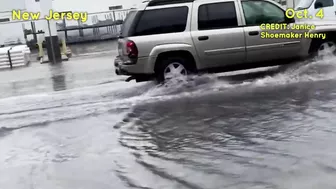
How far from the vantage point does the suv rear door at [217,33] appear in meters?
9.88

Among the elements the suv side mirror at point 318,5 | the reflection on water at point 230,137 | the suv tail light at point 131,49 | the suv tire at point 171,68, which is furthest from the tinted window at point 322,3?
the suv tail light at point 131,49

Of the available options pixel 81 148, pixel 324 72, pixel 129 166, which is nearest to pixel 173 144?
pixel 129 166

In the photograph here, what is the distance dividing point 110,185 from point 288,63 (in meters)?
6.99

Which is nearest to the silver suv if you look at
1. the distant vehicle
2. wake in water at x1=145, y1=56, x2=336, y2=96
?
wake in water at x1=145, y1=56, x2=336, y2=96

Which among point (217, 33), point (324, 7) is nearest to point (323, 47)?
point (217, 33)

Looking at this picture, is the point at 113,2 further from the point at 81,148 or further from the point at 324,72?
the point at 81,148

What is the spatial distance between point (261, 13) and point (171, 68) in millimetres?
2316

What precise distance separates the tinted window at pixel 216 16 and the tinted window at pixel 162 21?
36cm

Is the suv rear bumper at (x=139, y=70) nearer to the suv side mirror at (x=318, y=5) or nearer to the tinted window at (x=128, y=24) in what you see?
the tinted window at (x=128, y=24)

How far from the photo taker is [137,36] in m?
9.65

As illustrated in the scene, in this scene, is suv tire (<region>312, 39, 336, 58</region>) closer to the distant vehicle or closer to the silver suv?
the silver suv

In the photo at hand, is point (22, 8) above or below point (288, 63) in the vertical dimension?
above

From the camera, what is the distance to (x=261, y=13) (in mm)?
Result: 10172

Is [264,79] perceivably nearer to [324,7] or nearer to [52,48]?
[324,7]
